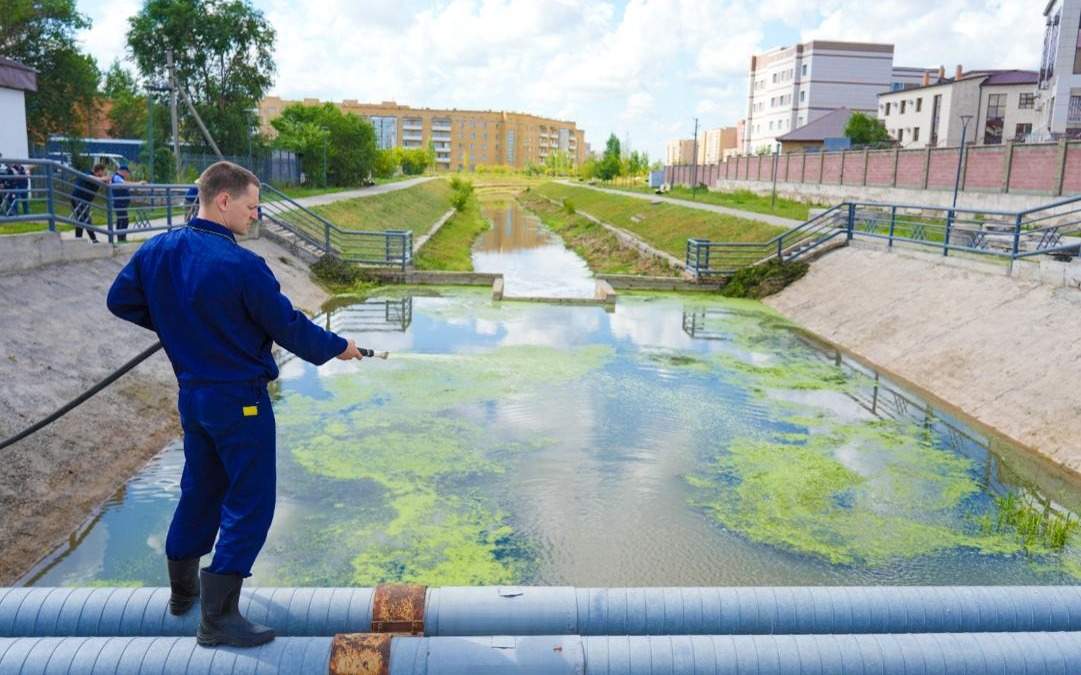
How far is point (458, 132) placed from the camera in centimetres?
14950

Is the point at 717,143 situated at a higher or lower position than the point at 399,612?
higher

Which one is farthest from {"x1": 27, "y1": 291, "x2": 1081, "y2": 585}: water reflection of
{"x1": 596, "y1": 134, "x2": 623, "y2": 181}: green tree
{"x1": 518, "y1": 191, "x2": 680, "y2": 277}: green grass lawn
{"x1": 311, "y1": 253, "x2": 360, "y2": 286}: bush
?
{"x1": 596, "y1": 134, "x2": 623, "y2": 181}: green tree

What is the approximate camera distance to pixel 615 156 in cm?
10106

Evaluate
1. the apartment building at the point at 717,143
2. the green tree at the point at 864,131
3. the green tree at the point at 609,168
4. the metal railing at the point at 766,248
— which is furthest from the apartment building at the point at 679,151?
the metal railing at the point at 766,248

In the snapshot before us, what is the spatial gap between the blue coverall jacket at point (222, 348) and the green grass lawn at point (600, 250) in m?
19.3

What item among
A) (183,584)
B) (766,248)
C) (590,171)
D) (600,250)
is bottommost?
(600,250)

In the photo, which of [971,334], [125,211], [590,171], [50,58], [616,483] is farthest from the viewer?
[590,171]

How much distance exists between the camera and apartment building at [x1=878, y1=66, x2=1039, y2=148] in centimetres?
5006

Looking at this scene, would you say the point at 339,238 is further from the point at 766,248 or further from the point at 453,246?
the point at 766,248

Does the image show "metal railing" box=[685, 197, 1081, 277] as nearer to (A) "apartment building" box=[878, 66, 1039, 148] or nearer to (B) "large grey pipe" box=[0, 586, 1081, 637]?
(B) "large grey pipe" box=[0, 586, 1081, 637]

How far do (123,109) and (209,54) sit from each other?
77.6 ft

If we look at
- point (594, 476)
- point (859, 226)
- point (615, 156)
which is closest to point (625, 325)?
point (594, 476)

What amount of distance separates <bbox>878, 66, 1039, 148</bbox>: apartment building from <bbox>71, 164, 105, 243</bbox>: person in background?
4599 centimetres

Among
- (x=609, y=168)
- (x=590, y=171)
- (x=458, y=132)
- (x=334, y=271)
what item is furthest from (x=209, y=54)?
(x=458, y=132)
